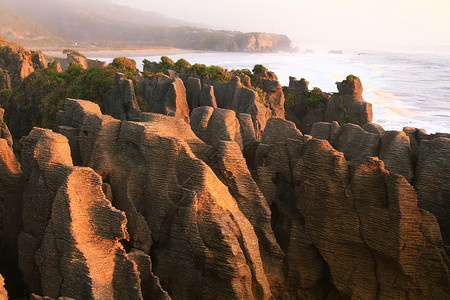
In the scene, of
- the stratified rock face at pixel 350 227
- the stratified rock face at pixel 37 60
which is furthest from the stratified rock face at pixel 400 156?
the stratified rock face at pixel 37 60

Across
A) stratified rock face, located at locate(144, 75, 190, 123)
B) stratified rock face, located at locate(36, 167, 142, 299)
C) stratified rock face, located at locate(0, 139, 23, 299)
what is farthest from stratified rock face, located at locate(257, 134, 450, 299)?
stratified rock face, located at locate(144, 75, 190, 123)

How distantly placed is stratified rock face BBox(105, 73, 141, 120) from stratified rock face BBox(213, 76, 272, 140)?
624cm

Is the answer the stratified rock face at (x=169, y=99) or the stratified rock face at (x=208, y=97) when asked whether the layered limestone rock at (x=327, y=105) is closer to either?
the stratified rock face at (x=208, y=97)

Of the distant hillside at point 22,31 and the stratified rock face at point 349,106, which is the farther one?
the distant hillside at point 22,31

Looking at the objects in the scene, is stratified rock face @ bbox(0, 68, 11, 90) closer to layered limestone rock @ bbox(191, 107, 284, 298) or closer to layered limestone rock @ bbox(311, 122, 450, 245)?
layered limestone rock @ bbox(311, 122, 450, 245)

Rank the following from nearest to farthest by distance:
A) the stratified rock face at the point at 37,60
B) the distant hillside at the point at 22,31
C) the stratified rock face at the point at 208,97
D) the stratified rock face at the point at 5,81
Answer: the stratified rock face at the point at 208,97 < the stratified rock face at the point at 5,81 < the stratified rock face at the point at 37,60 < the distant hillside at the point at 22,31

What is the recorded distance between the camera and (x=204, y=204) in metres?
11.9

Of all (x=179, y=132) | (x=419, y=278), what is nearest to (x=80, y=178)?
(x=179, y=132)

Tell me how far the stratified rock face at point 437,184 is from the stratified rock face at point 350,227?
1.48 meters

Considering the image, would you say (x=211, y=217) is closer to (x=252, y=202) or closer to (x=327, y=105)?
(x=252, y=202)

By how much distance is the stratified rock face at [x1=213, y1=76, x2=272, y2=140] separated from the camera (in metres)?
26.3

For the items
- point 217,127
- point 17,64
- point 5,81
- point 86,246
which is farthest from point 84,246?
point 17,64

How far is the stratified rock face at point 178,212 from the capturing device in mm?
11633

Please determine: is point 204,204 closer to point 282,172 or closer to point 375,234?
point 282,172
